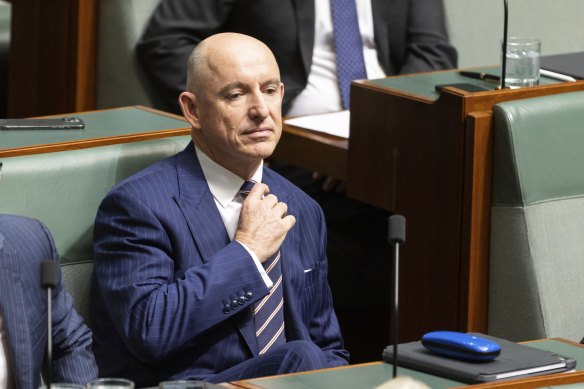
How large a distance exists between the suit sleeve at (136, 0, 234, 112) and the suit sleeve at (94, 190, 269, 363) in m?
1.24

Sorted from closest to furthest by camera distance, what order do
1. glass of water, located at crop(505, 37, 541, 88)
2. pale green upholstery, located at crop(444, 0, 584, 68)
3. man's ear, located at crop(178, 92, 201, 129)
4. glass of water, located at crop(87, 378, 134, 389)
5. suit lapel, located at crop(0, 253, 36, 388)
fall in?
glass of water, located at crop(87, 378, 134, 389)
suit lapel, located at crop(0, 253, 36, 388)
man's ear, located at crop(178, 92, 201, 129)
glass of water, located at crop(505, 37, 541, 88)
pale green upholstery, located at crop(444, 0, 584, 68)

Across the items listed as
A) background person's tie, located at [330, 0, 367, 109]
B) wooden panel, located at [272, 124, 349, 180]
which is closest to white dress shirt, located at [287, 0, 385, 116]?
background person's tie, located at [330, 0, 367, 109]

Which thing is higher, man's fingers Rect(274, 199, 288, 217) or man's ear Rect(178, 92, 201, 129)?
man's ear Rect(178, 92, 201, 129)

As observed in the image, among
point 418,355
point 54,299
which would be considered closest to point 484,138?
point 418,355

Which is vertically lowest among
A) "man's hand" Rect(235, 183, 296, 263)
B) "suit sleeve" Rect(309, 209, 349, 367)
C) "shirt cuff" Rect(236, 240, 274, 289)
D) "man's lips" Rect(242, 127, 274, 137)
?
"suit sleeve" Rect(309, 209, 349, 367)

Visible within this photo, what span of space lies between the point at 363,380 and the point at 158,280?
0.46 metres

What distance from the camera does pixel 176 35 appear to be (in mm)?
3314

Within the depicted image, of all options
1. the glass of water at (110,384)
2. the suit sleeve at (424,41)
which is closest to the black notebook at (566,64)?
the suit sleeve at (424,41)

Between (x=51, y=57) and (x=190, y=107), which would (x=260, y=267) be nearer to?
(x=190, y=107)

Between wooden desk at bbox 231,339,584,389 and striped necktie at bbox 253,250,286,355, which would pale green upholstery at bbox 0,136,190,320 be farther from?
wooden desk at bbox 231,339,584,389

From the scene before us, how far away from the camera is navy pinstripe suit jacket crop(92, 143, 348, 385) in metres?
2.03

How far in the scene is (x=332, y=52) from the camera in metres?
3.47

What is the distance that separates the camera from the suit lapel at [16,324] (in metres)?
1.83

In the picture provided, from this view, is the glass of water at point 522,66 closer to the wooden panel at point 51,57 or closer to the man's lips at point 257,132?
the man's lips at point 257,132
